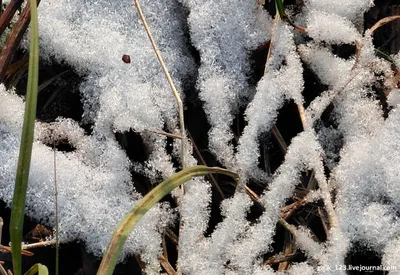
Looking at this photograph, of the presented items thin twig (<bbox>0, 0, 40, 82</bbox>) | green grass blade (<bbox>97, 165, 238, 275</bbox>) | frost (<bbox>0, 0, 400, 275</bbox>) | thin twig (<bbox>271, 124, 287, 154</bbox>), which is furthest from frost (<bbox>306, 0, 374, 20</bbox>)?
thin twig (<bbox>0, 0, 40, 82</bbox>)

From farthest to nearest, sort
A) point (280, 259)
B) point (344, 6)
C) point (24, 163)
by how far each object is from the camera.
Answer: point (344, 6), point (280, 259), point (24, 163)

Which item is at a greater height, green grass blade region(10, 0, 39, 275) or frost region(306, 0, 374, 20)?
frost region(306, 0, 374, 20)

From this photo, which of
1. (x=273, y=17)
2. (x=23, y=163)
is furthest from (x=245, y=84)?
(x=23, y=163)

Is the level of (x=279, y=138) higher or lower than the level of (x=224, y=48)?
lower

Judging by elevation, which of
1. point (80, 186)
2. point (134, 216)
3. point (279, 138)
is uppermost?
point (279, 138)

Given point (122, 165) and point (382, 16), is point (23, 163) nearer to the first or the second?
point (122, 165)

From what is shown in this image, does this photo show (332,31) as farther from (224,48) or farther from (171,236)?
(171,236)

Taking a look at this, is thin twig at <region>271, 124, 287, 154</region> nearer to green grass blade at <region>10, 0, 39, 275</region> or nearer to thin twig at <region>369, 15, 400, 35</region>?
thin twig at <region>369, 15, 400, 35</region>

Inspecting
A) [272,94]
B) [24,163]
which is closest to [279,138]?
[272,94]

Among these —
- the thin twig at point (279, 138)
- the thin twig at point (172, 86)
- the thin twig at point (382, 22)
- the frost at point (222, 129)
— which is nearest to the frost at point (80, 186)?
the frost at point (222, 129)
